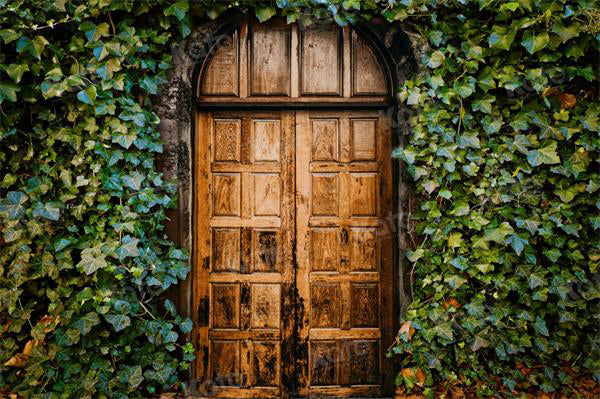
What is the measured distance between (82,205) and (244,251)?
1.37 meters

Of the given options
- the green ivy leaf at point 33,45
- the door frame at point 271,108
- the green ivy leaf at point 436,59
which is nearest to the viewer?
the green ivy leaf at point 33,45

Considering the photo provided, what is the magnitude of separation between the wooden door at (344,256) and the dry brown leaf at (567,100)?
4.78ft

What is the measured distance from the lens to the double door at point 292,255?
11.2ft

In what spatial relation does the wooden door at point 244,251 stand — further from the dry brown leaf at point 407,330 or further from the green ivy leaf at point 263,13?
the dry brown leaf at point 407,330

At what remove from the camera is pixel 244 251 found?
3.44 meters

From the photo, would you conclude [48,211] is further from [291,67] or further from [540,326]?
[540,326]

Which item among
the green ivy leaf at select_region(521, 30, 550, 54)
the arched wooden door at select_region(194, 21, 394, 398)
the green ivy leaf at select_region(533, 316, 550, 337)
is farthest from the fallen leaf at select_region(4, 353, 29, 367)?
the green ivy leaf at select_region(521, 30, 550, 54)

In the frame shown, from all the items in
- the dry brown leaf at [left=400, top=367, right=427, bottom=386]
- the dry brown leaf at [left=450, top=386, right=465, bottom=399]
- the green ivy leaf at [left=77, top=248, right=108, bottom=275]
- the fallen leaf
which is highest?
the green ivy leaf at [left=77, top=248, right=108, bottom=275]

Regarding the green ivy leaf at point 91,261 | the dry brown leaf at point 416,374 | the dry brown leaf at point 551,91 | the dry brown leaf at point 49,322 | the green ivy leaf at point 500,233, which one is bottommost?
the dry brown leaf at point 416,374

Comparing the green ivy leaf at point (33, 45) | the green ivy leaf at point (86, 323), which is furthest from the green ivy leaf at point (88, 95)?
the green ivy leaf at point (86, 323)

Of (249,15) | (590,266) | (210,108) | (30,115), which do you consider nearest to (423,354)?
(590,266)

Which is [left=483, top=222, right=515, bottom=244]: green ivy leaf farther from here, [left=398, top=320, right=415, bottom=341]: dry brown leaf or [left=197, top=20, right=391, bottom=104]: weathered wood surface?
[left=197, top=20, right=391, bottom=104]: weathered wood surface

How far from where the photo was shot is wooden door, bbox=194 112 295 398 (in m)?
3.41

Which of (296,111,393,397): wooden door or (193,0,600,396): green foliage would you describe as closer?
(193,0,600,396): green foliage
